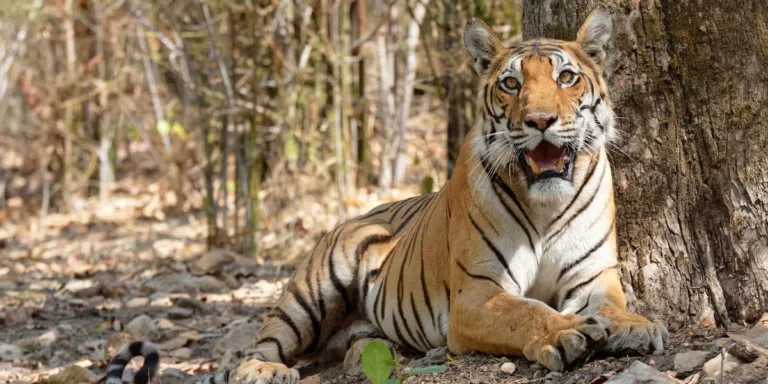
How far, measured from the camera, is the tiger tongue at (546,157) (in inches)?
140

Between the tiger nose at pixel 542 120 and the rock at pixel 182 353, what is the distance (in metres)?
2.87

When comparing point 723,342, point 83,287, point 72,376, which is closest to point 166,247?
point 83,287

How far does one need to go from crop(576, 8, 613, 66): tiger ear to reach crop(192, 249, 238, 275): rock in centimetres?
416

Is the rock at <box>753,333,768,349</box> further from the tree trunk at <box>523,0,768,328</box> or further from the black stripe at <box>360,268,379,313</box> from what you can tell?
the black stripe at <box>360,268,379,313</box>

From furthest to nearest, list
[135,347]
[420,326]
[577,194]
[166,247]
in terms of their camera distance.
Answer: [166,247] → [135,347] → [420,326] → [577,194]

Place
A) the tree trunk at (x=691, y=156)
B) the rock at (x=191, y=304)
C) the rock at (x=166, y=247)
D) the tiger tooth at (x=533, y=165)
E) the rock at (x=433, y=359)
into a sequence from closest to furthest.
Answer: the tiger tooth at (x=533, y=165) < the tree trunk at (x=691, y=156) < the rock at (x=433, y=359) < the rock at (x=191, y=304) < the rock at (x=166, y=247)

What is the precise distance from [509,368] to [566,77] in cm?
115

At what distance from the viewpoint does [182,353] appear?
5441mm

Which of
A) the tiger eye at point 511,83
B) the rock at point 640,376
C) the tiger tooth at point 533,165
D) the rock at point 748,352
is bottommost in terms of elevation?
the rock at point 640,376

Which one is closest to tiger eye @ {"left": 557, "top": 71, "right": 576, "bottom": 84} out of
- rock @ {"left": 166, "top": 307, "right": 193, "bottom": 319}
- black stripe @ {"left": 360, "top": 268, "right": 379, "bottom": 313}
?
black stripe @ {"left": 360, "top": 268, "right": 379, "bottom": 313}

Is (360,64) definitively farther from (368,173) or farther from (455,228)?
(455,228)

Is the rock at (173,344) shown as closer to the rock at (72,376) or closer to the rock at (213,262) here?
the rock at (72,376)

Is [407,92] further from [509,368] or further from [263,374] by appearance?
[509,368]

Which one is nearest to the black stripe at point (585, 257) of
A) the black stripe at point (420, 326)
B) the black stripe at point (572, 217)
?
the black stripe at point (572, 217)
